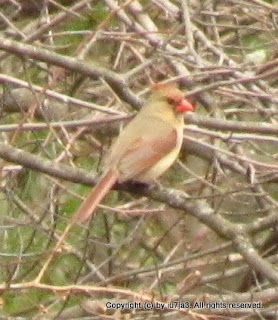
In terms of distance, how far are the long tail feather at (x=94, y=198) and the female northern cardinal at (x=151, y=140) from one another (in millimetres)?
42

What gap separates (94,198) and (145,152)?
2.69 feet

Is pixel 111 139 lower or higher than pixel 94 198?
lower

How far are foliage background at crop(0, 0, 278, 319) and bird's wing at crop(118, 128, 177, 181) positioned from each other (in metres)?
0.10

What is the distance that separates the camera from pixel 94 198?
14.9 ft

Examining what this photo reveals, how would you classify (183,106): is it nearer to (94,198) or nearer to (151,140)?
(151,140)

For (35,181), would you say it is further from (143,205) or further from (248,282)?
(248,282)

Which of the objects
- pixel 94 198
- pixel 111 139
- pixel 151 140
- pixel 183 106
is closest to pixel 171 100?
pixel 183 106

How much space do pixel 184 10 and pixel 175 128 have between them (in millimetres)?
659

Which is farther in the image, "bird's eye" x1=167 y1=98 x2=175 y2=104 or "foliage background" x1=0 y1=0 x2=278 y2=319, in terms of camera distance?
"bird's eye" x1=167 y1=98 x2=175 y2=104

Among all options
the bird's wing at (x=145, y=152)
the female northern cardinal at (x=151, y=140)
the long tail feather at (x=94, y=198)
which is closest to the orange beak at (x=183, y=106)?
the female northern cardinal at (x=151, y=140)

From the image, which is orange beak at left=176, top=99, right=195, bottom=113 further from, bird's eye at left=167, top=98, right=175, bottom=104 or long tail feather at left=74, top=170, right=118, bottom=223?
long tail feather at left=74, top=170, right=118, bottom=223

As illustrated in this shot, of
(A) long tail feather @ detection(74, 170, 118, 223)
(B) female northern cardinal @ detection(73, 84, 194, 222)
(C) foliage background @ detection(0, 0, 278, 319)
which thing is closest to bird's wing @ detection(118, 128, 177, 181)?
(B) female northern cardinal @ detection(73, 84, 194, 222)

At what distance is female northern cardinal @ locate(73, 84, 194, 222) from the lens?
511 cm

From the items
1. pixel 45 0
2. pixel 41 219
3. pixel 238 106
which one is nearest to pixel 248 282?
pixel 238 106
